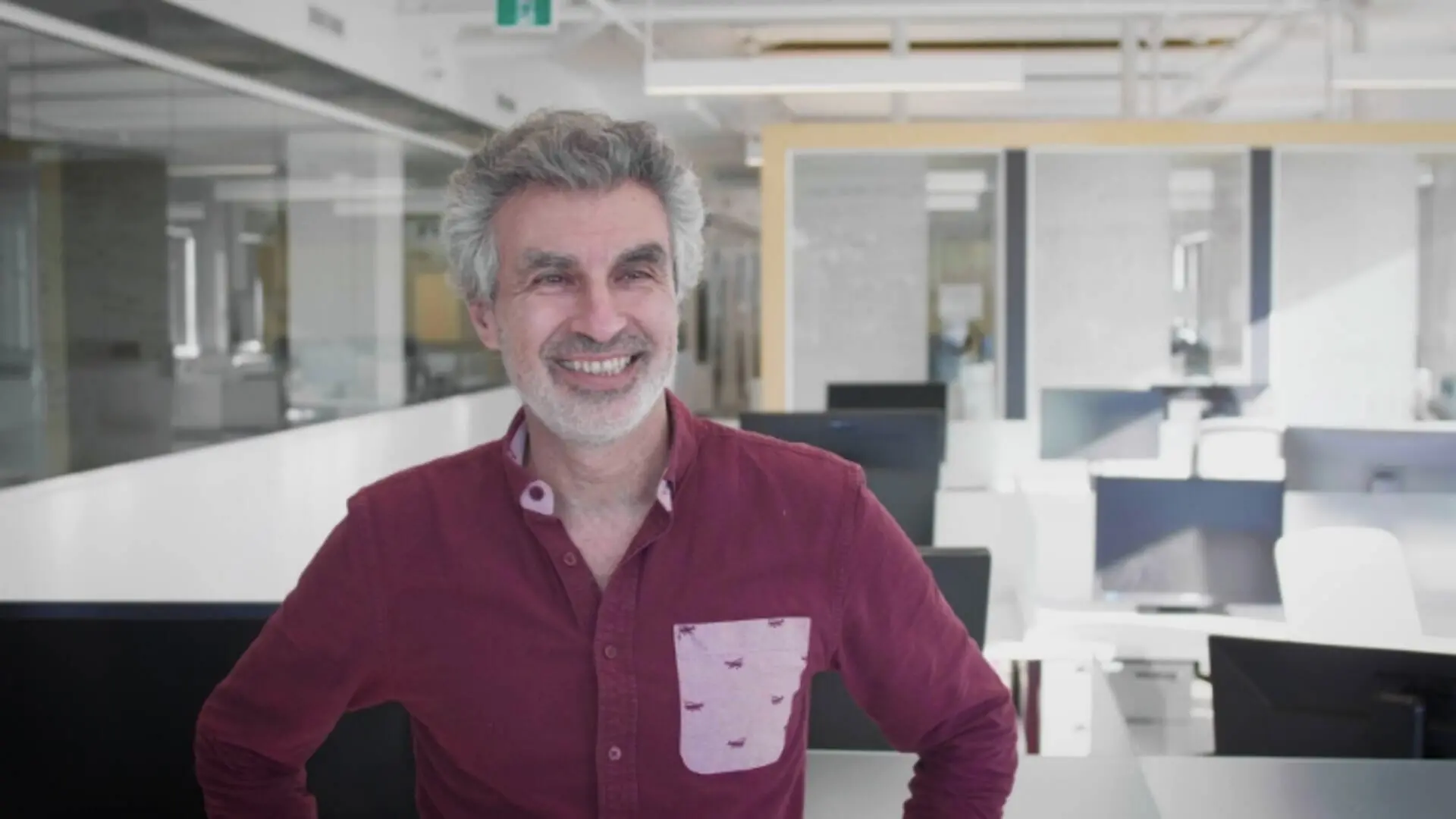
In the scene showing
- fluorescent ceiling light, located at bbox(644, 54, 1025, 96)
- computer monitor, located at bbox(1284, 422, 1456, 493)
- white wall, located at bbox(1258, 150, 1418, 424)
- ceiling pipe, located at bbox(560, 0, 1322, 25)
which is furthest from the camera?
white wall, located at bbox(1258, 150, 1418, 424)

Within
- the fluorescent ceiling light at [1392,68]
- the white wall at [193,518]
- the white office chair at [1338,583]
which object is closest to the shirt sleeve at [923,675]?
the white wall at [193,518]

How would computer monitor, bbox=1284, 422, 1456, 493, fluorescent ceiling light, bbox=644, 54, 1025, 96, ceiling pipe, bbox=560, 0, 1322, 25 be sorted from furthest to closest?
ceiling pipe, bbox=560, 0, 1322, 25, fluorescent ceiling light, bbox=644, 54, 1025, 96, computer monitor, bbox=1284, 422, 1456, 493

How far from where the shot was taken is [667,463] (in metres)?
1.82

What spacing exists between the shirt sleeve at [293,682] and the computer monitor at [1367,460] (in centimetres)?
447

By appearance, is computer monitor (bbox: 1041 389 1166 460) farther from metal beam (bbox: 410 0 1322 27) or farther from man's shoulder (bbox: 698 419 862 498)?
man's shoulder (bbox: 698 419 862 498)

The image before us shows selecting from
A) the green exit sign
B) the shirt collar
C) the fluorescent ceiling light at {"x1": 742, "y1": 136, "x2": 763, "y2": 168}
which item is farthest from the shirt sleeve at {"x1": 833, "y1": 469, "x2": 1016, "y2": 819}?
the fluorescent ceiling light at {"x1": 742, "y1": 136, "x2": 763, "y2": 168}

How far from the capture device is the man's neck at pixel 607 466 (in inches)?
70.9

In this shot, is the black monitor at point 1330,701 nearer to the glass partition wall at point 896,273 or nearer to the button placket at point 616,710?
the button placket at point 616,710

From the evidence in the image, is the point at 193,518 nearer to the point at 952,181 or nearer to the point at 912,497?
the point at 912,497

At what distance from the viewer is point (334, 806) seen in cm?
199

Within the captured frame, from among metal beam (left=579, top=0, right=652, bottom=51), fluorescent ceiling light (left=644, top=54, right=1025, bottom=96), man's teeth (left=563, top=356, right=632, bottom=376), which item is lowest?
man's teeth (left=563, top=356, right=632, bottom=376)

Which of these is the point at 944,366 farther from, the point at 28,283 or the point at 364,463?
the point at 28,283

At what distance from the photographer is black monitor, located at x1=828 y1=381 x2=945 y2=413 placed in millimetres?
7664

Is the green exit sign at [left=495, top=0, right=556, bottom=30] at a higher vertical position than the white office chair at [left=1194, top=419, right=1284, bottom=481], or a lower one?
higher
